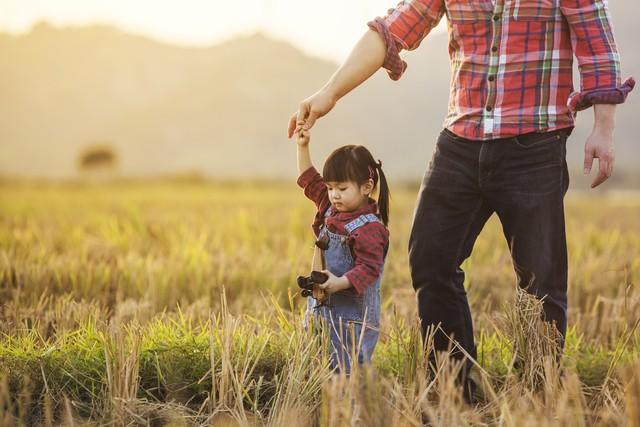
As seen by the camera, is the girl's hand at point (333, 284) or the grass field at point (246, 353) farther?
the girl's hand at point (333, 284)

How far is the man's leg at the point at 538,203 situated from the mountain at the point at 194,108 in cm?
8730

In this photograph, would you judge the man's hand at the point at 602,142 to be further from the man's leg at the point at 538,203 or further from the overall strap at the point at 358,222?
the overall strap at the point at 358,222

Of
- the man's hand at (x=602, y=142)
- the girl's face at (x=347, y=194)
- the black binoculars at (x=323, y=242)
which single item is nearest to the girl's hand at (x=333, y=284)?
the black binoculars at (x=323, y=242)

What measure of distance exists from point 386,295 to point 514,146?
179 centimetres

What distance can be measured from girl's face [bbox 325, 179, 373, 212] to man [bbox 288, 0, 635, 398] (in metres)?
0.28

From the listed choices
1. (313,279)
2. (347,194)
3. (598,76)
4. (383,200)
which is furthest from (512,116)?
(313,279)

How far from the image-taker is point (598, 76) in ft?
7.62

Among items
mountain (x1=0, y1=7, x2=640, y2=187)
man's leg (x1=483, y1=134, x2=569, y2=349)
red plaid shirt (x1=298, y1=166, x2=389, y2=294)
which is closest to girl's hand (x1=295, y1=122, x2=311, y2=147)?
red plaid shirt (x1=298, y1=166, x2=389, y2=294)

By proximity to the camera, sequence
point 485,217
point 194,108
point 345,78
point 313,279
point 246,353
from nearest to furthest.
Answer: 1. point 313,279
2. point 246,353
3. point 345,78
4. point 485,217
5. point 194,108

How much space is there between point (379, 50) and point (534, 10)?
1.85 ft

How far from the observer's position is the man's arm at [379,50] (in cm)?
244

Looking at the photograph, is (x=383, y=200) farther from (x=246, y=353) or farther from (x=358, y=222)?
(x=246, y=353)

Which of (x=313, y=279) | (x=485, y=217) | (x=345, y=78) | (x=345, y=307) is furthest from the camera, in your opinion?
(x=485, y=217)

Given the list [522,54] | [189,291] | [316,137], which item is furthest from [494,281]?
[316,137]
